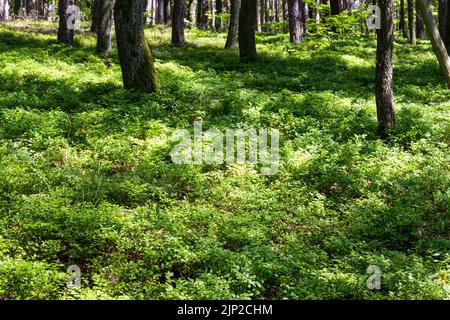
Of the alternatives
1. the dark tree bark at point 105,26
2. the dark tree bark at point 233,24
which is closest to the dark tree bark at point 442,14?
the dark tree bark at point 233,24

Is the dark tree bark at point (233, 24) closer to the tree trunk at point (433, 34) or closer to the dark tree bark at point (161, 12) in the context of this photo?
the tree trunk at point (433, 34)

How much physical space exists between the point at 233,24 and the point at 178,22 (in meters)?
2.67

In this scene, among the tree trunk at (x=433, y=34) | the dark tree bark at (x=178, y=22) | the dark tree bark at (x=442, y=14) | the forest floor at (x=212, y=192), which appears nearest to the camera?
the forest floor at (x=212, y=192)

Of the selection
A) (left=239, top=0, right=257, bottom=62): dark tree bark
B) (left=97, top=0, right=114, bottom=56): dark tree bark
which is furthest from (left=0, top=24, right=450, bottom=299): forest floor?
(left=239, top=0, right=257, bottom=62): dark tree bark

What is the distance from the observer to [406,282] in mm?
5875

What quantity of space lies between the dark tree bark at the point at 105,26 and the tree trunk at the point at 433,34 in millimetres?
11588

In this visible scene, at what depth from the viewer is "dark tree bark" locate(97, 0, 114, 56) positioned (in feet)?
57.6

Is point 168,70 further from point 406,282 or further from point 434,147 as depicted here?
point 406,282

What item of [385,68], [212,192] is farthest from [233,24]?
[212,192]

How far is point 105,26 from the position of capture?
17609mm

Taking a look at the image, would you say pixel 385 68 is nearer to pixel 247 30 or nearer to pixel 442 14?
pixel 247 30

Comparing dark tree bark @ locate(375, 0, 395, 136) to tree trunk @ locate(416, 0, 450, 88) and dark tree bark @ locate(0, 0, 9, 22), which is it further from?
dark tree bark @ locate(0, 0, 9, 22)

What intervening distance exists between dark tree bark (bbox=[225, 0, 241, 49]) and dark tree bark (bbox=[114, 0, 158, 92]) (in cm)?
809

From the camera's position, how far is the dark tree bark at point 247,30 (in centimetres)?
1773
